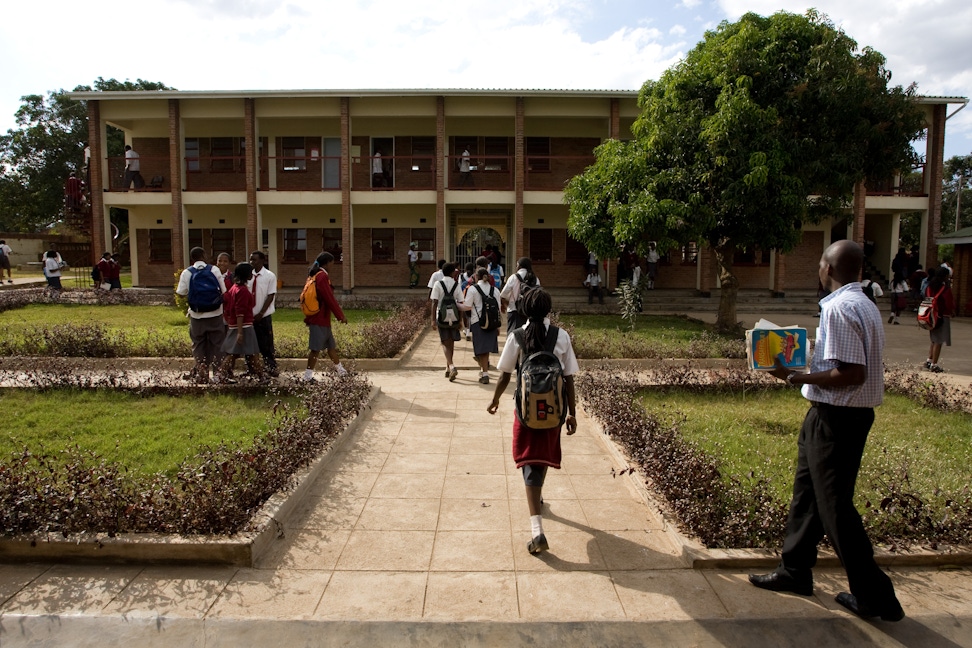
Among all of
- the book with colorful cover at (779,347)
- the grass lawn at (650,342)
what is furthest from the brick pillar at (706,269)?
the book with colorful cover at (779,347)

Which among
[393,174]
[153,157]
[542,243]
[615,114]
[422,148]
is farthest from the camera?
[542,243]

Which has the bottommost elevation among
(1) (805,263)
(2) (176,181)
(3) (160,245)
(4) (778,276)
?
(4) (778,276)

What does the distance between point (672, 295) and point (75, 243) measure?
87.8 ft

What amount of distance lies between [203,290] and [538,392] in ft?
17.9

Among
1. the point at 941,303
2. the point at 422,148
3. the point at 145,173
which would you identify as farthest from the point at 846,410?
the point at 145,173

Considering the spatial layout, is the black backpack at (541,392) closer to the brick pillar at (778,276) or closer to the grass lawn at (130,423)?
the grass lawn at (130,423)

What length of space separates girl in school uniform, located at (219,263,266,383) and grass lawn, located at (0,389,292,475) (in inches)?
20.6

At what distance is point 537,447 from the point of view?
3.92m

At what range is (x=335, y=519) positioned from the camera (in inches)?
173

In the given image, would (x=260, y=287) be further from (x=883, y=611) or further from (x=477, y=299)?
(x=883, y=611)

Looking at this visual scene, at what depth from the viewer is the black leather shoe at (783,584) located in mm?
3416

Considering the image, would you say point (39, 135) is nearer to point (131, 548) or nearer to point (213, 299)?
point (213, 299)

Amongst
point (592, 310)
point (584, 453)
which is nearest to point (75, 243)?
point (592, 310)

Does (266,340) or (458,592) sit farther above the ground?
(266,340)
